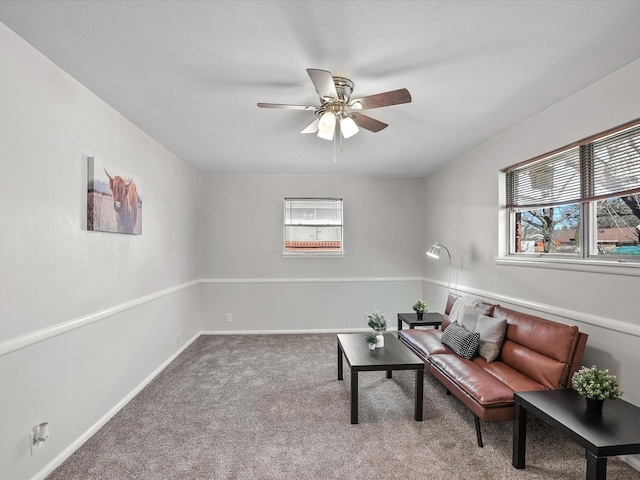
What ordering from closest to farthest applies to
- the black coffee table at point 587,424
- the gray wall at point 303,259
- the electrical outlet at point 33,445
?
the black coffee table at point 587,424
the electrical outlet at point 33,445
the gray wall at point 303,259

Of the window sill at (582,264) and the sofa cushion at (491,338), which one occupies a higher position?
the window sill at (582,264)

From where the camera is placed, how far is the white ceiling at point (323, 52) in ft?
5.17

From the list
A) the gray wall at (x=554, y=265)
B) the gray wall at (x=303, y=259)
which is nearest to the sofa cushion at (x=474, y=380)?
the gray wall at (x=554, y=265)

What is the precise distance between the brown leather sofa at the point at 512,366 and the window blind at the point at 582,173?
1001 millimetres

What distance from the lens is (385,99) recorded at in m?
2.03

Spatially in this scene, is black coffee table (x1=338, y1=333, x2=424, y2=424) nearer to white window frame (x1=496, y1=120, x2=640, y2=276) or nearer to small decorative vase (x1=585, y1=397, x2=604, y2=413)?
small decorative vase (x1=585, y1=397, x2=604, y2=413)

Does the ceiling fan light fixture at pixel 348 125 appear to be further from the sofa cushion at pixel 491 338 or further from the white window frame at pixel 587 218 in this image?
the sofa cushion at pixel 491 338

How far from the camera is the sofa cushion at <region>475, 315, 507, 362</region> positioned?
2756mm

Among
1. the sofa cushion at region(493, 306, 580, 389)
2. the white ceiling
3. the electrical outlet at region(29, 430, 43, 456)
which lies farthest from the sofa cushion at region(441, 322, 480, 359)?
the electrical outlet at region(29, 430, 43, 456)

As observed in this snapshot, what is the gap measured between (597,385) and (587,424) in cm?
21

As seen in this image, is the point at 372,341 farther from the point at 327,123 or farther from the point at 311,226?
the point at 311,226

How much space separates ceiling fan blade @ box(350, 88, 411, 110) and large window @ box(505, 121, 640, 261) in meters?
1.46

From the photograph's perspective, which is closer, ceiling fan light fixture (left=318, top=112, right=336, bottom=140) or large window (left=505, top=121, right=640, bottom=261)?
large window (left=505, top=121, right=640, bottom=261)

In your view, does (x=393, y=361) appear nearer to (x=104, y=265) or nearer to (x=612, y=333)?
(x=612, y=333)
